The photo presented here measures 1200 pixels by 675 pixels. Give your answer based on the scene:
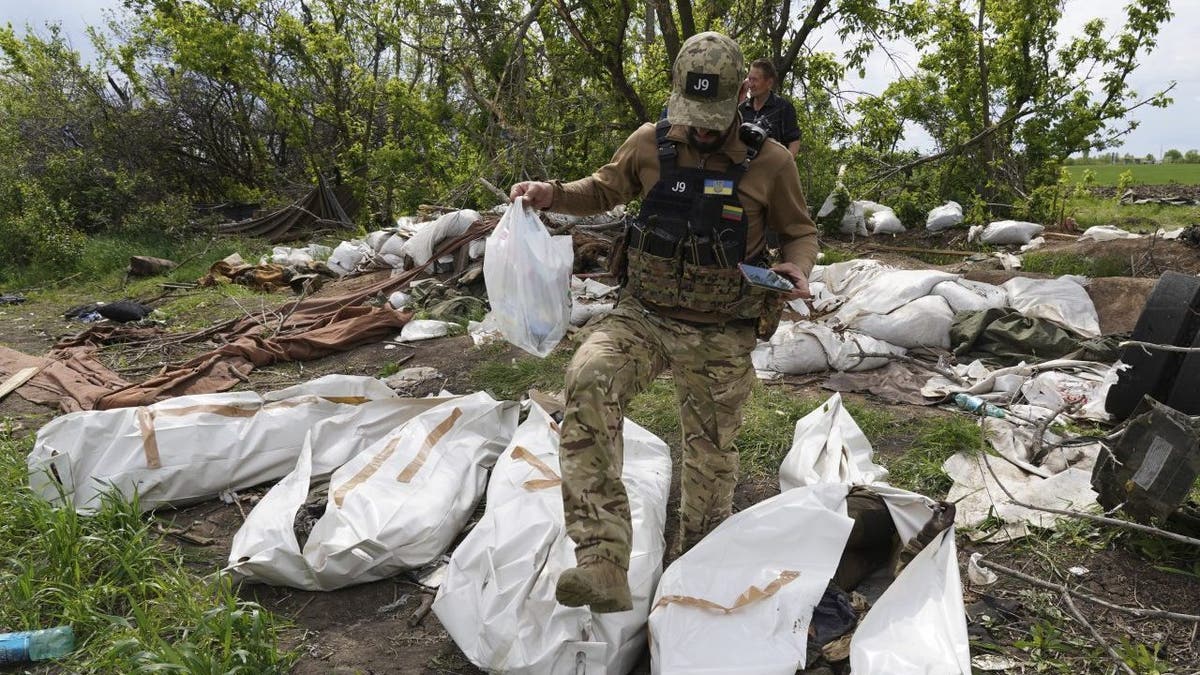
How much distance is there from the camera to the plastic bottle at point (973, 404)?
3350 millimetres

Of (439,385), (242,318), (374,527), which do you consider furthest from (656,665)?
(242,318)

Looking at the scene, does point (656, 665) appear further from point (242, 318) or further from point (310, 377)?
point (242, 318)

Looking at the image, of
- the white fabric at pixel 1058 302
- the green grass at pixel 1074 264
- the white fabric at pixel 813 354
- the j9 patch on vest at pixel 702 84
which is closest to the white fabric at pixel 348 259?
the white fabric at pixel 813 354

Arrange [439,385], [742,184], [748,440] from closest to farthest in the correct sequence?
1. [742,184]
2. [748,440]
3. [439,385]

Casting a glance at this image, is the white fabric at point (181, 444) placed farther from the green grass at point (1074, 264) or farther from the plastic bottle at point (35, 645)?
the green grass at point (1074, 264)

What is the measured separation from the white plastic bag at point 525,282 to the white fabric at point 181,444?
3.89ft

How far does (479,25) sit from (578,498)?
5634 millimetres

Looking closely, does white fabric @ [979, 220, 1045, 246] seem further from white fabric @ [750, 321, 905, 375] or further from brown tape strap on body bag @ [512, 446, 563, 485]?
brown tape strap on body bag @ [512, 446, 563, 485]

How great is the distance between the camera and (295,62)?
12.0 m

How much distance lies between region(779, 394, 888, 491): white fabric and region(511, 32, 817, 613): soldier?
0.37 meters

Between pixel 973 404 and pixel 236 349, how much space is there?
4.25 m

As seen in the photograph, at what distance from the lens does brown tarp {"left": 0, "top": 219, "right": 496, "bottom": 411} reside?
3961mm

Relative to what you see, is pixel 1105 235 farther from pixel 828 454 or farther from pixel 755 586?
pixel 755 586

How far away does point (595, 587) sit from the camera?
5.57 ft
